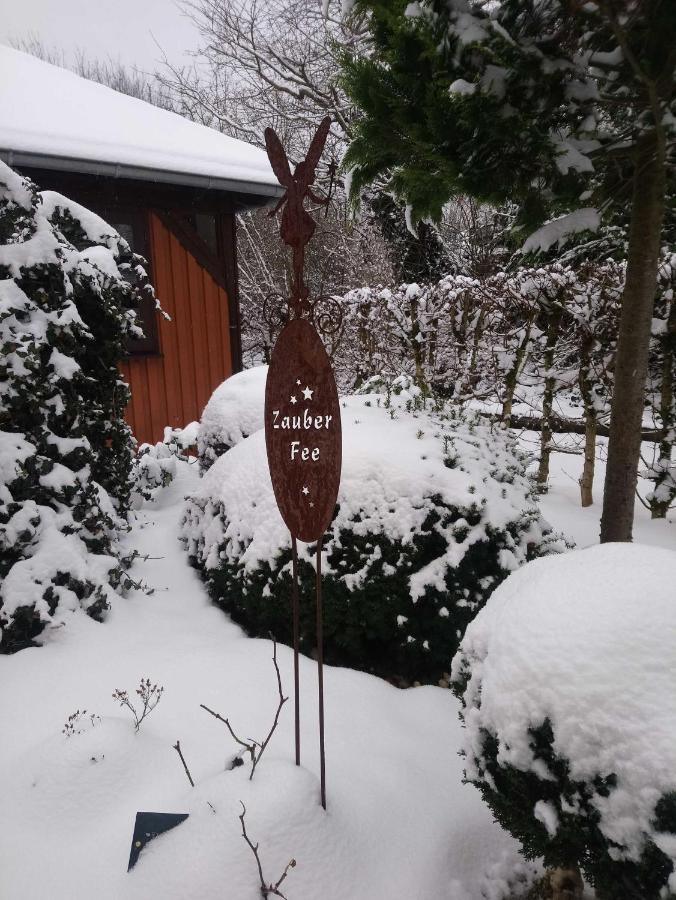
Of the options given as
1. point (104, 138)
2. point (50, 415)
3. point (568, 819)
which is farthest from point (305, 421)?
point (104, 138)

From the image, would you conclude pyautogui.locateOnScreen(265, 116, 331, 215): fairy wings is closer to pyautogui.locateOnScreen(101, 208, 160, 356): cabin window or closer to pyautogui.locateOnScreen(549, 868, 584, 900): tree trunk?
pyautogui.locateOnScreen(549, 868, 584, 900): tree trunk

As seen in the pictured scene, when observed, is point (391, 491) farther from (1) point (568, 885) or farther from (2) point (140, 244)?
(2) point (140, 244)

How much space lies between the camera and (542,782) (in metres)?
1.30

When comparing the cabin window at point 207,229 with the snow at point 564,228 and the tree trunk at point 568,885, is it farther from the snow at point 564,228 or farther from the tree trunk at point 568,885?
the tree trunk at point 568,885

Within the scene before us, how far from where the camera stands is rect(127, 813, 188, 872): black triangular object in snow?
1.57m

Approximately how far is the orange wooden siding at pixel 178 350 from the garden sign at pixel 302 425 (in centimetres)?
508

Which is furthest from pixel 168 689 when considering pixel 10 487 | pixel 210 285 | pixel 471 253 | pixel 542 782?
pixel 471 253

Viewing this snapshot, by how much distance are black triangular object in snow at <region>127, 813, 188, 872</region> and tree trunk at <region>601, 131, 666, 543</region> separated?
7.43 ft

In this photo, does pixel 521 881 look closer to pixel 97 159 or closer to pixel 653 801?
pixel 653 801

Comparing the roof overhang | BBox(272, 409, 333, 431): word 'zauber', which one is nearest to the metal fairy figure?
BBox(272, 409, 333, 431): word 'zauber'

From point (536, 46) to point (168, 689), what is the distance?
292 cm

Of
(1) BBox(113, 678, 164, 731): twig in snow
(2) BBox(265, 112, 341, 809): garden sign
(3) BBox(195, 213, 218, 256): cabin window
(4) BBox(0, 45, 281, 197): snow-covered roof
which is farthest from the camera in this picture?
(3) BBox(195, 213, 218, 256): cabin window

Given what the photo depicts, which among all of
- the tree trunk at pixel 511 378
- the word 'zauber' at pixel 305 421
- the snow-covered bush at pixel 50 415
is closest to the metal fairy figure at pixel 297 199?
the word 'zauber' at pixel 305 421

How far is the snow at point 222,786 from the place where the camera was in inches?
61.8
